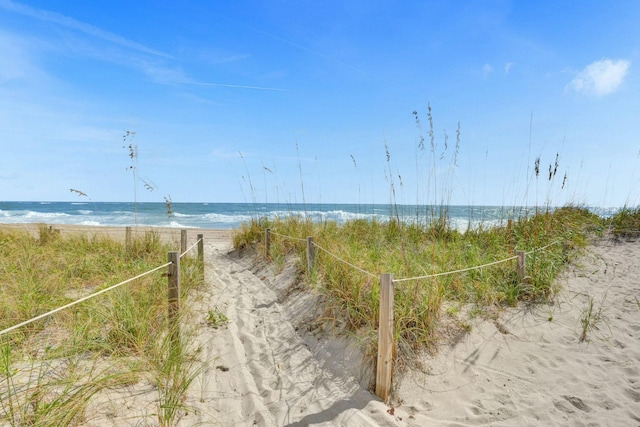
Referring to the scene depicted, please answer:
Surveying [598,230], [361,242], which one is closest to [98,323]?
[361,242]

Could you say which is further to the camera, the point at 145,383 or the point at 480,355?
the point at 480,355

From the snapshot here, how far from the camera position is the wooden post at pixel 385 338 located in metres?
2.86

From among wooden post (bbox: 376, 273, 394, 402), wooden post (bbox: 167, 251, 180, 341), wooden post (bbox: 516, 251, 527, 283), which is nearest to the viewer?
wooden post (bbox: 376, 273, 394, 402)

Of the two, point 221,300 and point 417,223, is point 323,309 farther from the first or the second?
point 417,223

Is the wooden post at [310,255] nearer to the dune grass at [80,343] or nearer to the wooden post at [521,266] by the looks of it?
the dune grass at [80,343]

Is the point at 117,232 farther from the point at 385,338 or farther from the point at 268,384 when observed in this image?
the point at 385,338

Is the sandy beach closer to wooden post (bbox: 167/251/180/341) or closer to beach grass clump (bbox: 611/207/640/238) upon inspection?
wooden post (bbox: 167/251/180/341)

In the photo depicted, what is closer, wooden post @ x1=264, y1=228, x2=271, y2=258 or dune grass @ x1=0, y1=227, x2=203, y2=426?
dune grass @ x1=0, y1=227, x2=203, y2=426

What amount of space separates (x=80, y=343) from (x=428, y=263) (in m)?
3.87

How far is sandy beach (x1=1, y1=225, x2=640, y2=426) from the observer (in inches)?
110

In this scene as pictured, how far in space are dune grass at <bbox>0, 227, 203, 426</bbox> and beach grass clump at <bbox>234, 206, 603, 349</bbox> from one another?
1.68 meters

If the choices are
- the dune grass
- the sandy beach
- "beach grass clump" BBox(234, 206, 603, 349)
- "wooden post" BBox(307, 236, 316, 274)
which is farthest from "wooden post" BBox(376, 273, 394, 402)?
"wooden post" BBox(307, 236, 316, 274)

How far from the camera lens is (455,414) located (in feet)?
9.41

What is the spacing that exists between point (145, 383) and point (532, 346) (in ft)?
11.6
